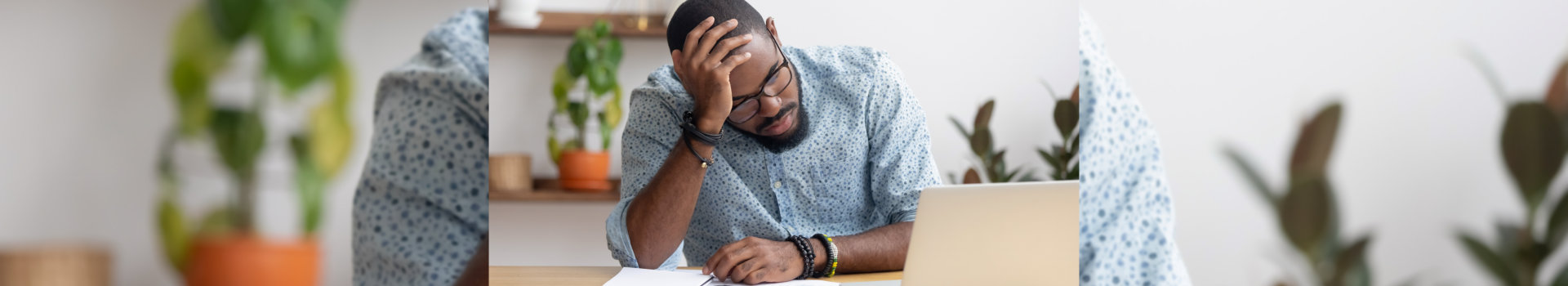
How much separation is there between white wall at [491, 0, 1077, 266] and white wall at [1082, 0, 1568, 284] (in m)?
0.11

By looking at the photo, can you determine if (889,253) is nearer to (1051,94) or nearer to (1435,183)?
(1051,94)

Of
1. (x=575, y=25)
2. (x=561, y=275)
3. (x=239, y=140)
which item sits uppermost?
(x=575, y=25)

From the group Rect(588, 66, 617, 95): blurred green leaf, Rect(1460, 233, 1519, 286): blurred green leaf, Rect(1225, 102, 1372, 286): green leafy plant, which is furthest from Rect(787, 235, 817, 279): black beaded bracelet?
Rect(1460, 233, 1519, 286): blurred green leaf

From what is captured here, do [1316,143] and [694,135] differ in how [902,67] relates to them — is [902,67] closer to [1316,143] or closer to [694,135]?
[694,135]

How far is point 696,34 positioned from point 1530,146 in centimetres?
61

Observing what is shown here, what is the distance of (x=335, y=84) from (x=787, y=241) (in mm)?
547

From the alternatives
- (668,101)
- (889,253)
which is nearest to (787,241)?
(889,253)

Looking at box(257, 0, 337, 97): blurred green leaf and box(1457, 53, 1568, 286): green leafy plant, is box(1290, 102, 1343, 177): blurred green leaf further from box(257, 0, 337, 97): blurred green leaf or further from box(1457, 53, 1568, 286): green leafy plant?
box(257, 0, 337, 97): blurred green leaf

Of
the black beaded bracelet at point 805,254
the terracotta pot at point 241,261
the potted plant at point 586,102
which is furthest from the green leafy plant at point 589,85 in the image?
the terracotta pot at point 241,261

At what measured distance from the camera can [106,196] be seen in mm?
116

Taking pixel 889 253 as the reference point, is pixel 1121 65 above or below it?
above

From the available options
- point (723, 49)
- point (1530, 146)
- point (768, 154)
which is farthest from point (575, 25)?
point (1530, 146)

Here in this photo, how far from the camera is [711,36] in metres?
0.69

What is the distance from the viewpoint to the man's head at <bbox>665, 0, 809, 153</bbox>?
71 centimetres
